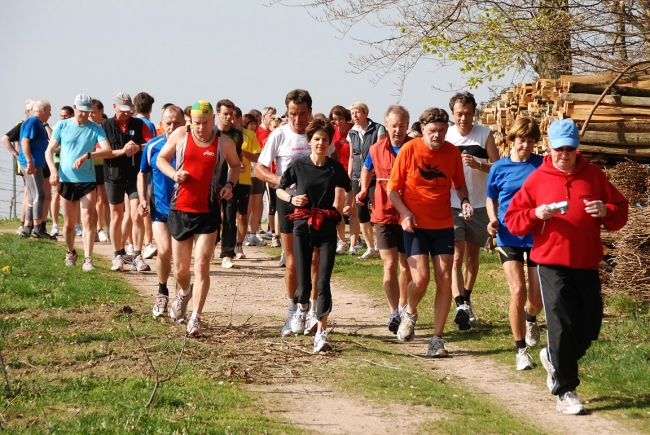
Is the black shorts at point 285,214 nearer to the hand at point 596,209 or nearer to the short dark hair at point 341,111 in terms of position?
the hand at point 596,209

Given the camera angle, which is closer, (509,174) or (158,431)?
(158,431)

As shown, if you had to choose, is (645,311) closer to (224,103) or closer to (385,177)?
(385,177)

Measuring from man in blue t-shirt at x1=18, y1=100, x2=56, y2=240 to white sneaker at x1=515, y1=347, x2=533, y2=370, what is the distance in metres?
10.7

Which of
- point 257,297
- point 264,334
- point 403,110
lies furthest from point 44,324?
point 403,110

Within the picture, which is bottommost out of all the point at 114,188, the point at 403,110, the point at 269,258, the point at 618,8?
the point at 269,258

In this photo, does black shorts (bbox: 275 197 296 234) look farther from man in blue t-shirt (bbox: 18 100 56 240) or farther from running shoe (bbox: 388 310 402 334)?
man in blue t-shirt (bbox: 18 100 56 240)

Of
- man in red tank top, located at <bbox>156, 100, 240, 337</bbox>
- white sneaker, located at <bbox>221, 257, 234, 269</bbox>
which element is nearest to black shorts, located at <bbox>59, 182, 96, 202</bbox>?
white sneaker, located at <bbox>221, 257, 234, 269</bbox>

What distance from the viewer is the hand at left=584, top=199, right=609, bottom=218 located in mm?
6309

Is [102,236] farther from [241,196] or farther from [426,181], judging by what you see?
[426,181]

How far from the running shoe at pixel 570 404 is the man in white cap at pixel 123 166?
791 cm

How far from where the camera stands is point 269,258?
1581 cm

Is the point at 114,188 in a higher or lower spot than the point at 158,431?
higher

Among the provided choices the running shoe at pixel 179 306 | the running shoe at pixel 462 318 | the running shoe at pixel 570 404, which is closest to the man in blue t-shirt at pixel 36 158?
the running shoe at pixel 179 306

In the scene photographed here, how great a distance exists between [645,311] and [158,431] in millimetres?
6445
